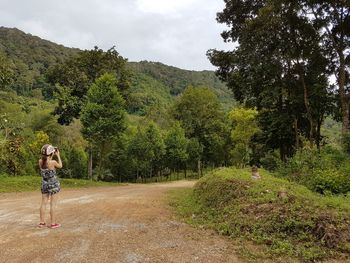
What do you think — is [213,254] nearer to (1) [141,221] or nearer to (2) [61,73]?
(1) [141,221]

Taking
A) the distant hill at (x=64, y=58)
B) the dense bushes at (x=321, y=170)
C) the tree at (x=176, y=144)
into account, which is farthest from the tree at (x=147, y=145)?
the distant hill at (x=64, y=58)

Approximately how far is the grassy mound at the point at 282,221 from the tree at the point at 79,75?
2375cm

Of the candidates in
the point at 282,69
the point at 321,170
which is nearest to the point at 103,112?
the point at 282,69

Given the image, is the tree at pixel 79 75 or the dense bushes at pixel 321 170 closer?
the dense bushes at pixel 321 170

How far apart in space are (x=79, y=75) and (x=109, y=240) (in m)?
27.6

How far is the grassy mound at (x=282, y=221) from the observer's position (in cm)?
638

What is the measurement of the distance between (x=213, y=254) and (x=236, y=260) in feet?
1.54

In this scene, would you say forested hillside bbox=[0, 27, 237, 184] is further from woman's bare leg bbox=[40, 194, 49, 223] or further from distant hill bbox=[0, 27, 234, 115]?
distant hill bbox=[0, 27, 234, 115]

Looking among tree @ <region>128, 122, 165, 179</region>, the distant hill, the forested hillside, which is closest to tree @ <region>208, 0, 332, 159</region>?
the forested hillside

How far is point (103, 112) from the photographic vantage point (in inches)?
1125

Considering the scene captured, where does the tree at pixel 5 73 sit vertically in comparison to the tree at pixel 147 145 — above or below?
above

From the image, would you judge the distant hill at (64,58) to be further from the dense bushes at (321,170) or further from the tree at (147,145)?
the dense bushes at (321,170)

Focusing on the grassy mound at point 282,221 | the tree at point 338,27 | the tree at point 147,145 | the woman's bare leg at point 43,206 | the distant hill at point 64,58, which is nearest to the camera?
the grassy mound at point 282,221

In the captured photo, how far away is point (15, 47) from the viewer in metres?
155
